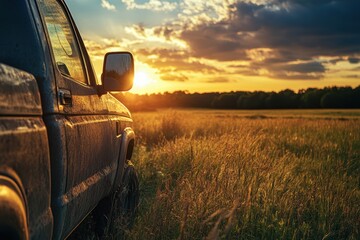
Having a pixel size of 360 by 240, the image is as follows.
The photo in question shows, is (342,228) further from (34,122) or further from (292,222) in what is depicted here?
(34,122)

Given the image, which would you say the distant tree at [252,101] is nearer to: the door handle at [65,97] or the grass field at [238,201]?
the grass field at [238,201]

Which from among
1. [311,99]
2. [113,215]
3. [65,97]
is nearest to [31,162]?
[65,97]

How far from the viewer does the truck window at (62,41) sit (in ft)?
8.57

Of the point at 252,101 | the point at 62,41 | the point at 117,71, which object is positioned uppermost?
the point at 62,41

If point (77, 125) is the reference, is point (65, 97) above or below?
above

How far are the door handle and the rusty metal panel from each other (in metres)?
0.35

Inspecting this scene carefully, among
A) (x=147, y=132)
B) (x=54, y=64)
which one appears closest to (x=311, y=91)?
(x=147, y=132)

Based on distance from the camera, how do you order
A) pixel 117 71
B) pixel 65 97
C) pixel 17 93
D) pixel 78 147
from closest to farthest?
pixel 17 93 < pixel 65 97 < pixel 78 147 < pixel 117 71

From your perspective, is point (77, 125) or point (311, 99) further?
point (311, 99)

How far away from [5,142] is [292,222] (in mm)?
3678

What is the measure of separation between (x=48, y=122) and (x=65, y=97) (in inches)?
13.7

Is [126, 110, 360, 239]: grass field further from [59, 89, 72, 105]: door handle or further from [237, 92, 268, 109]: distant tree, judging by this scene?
[237, 92, 268, 109]: distant tree

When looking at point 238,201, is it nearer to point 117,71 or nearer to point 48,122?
point 48,122

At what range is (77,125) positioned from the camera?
8.25ft
